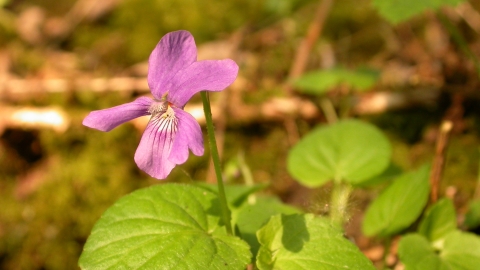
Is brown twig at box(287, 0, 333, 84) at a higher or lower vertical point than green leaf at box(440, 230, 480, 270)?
higher

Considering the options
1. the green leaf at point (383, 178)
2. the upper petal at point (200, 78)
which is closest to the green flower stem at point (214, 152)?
the upper petal at point (200, 78)

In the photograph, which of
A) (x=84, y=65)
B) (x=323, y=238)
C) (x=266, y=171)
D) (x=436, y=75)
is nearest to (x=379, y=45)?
(x=436, y=75)

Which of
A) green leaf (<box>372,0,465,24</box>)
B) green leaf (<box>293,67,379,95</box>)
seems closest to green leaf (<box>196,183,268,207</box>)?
green leaf (<box>372,0,465,24</box>)

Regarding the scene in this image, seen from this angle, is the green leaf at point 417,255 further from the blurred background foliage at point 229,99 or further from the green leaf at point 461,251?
the blurred background foliage at point 229,99

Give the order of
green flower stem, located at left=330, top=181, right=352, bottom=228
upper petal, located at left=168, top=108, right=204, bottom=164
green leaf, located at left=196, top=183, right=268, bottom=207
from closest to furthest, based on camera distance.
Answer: upper petal, located at left=168, top=108, right=204, bottom=164, green flower stem, located at left=330, top=181, right=352, bottom=228, green leaf, located at left=196, top=183, right=268, bottom=207

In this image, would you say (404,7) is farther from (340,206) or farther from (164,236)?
(164,236)

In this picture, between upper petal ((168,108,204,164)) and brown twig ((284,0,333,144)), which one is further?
brown twig ((284,0,333,144))

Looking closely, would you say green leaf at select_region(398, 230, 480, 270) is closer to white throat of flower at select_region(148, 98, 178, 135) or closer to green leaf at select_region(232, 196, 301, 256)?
green leaf at select_region(232, 196, 301, 256)
